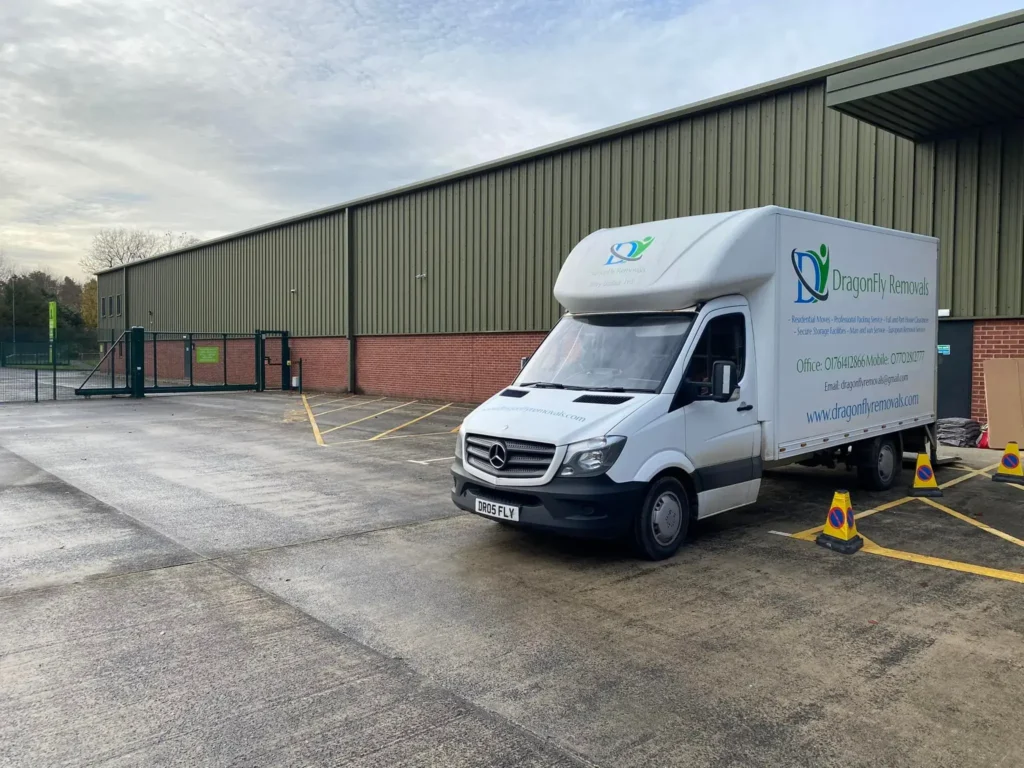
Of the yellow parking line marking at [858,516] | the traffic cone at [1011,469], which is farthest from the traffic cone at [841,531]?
the traffic cone at [1011,469]

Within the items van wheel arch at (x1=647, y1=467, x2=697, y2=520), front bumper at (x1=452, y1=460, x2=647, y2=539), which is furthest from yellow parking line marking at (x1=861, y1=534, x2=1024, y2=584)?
front bumper at (x1=452, y1=460, x2=647, y2=539)

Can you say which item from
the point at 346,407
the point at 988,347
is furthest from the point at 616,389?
the point at 346,407

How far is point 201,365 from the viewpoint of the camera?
34625 mm

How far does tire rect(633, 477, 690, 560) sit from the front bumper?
0.14 m

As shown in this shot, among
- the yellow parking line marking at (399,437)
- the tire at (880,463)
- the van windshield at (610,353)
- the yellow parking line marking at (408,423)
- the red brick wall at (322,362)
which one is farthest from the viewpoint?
the red brick wall at (322,362)

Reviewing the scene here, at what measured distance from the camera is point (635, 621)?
483 cm

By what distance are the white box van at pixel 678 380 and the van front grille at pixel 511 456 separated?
13mm

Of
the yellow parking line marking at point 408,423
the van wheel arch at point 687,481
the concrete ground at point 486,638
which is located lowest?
the concrete ground at point 486,638

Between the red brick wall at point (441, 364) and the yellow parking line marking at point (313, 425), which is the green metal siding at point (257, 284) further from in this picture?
the yellow parking line marking at point (313, 425)

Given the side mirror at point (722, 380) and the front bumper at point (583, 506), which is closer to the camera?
the front bumper at point (583, 506)

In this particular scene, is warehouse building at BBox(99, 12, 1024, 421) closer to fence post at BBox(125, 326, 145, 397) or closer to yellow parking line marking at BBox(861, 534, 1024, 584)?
fence post at BBox(125, 326, 145, 397)

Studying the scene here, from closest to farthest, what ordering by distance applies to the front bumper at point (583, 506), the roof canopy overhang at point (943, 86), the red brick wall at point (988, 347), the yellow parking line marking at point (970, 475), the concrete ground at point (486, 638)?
the concrete ground at point (486, 638) → the front bumper at point (583, 506) → the yellow parking line marking at point (970, 475) → the roof canopy overhang at point (943, 86) → the red brick wall at point (988, 347)

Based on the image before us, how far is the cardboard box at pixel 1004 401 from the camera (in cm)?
1220

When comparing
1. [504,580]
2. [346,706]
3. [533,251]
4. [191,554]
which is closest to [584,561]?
[504,580]
